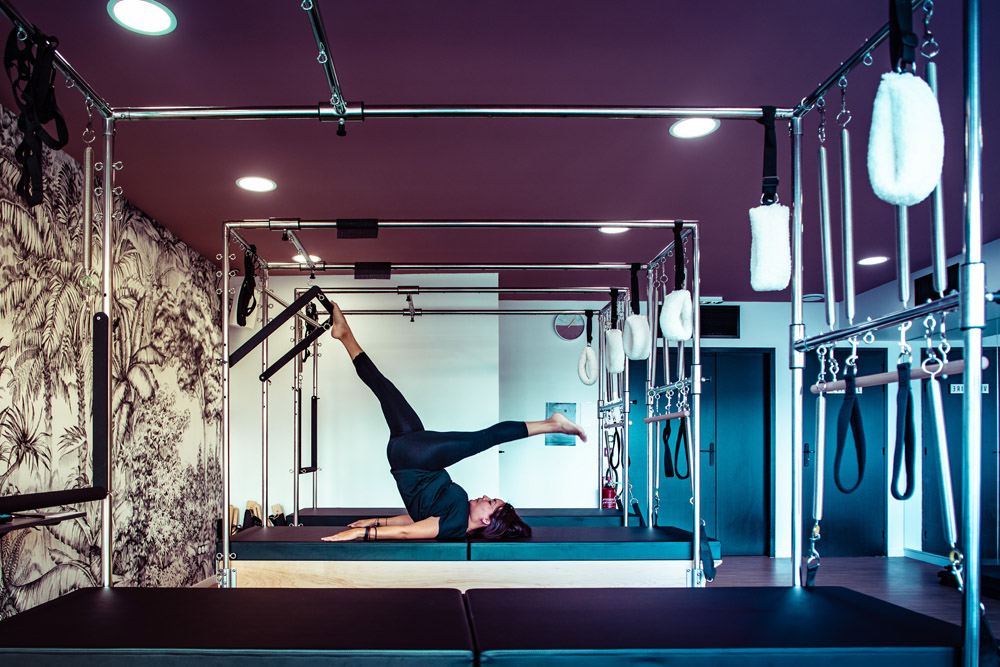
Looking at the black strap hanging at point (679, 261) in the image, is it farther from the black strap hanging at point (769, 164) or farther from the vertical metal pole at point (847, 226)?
the vertical metal pole at point (847, 226)

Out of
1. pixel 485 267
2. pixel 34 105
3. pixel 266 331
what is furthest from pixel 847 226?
pixel 485 267

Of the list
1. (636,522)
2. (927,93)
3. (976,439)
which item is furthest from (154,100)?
(636,522)

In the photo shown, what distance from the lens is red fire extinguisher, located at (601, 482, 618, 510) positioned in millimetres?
5504

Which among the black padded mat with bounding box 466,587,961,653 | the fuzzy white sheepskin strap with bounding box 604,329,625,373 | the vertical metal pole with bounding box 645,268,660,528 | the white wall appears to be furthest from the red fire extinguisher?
the black padded mat with bounding box 466,587,961,653

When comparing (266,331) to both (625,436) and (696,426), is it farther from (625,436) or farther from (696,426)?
(625,436)

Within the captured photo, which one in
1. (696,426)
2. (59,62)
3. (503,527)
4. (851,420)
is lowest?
(503,527)

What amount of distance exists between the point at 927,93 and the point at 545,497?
20.4 ft

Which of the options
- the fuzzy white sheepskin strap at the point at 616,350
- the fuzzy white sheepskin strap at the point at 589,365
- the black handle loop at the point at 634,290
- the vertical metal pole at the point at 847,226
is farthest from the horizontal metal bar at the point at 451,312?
the vertical metal pole at the point at 847,226

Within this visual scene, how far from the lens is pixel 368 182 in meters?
3.72

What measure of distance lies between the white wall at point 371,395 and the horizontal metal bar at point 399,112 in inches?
153

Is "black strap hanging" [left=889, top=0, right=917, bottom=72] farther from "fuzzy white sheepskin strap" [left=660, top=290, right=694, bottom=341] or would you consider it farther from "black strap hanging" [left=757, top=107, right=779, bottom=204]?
"fuzzy white sheepskin strap" [left=660, top=290, right=694, bottom=341]

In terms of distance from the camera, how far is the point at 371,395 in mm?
5906

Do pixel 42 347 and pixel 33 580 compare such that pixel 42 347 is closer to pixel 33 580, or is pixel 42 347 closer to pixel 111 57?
pixel 33 580

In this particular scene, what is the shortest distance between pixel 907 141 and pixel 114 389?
4.19 meters
